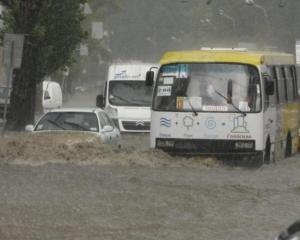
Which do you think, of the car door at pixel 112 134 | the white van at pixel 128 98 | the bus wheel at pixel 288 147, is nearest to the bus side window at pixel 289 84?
the bus wheel at pixel 288 147

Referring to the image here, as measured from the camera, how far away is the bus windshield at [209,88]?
21938 millimetres

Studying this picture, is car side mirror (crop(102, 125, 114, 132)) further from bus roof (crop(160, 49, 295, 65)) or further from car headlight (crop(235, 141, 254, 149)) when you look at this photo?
car headlight (crop(235, 141, 254, 149))

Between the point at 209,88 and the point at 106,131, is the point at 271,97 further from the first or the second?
the point at 106,131

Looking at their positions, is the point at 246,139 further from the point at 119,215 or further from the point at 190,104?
the point at 119,215

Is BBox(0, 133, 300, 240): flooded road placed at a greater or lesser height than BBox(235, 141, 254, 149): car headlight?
lesser

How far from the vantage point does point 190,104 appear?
22062 millimetres

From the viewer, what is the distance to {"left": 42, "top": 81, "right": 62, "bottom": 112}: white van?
52.2 metres

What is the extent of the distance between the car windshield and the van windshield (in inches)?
426

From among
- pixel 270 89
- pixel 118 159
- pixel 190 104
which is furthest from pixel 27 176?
pixel 270 89

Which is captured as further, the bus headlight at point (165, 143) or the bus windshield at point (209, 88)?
the bus headlight at point (165, 143)

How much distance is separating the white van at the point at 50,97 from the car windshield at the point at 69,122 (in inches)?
1078

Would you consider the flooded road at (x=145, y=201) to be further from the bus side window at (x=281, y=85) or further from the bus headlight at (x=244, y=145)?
the bus side window at (x=281, y=85)

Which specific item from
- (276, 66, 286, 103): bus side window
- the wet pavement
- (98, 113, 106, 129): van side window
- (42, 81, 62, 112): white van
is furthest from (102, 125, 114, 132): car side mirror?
(42, 81, 62, 112): white van

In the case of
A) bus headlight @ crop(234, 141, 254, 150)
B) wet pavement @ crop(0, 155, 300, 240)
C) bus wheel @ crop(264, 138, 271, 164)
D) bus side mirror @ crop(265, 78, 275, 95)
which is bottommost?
wet pavement @ crop(0, 155, 300, 240)
